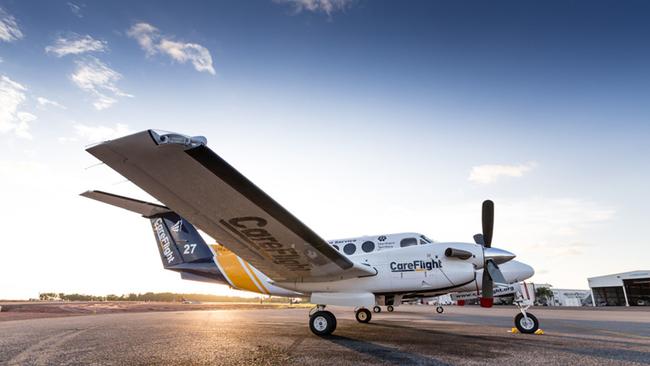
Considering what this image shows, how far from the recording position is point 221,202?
18.0 feet

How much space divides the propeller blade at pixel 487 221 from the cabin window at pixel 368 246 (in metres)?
4.53

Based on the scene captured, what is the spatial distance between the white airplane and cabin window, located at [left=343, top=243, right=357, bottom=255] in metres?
0.04

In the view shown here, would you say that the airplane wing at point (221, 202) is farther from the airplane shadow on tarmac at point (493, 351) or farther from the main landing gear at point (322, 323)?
the airplane shadow on tarmac at point (493, 351)

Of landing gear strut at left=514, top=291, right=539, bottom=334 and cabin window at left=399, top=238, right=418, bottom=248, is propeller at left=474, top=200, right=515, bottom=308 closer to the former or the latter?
landing gear strut at left=514, top=291, right=539, bottom=334

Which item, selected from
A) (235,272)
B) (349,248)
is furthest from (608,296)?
(235,272)

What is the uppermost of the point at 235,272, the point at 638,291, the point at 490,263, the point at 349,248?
the point at 349,248

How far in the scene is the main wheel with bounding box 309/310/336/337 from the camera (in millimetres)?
7914

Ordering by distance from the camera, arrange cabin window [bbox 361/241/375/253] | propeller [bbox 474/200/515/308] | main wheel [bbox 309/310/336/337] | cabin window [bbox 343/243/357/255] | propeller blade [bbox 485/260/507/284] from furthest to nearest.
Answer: cabin window [bbox 343/243/357/255]
cabin window [bbox 361/241/375/253]
propeller [bbox 474/200/515/308]
propeller blade [bbox 485/260/507/284]
main wheel [bbox 309/310/336/337]

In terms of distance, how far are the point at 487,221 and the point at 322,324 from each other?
5306 millimetres

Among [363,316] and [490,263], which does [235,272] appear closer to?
Answer: [363,316]

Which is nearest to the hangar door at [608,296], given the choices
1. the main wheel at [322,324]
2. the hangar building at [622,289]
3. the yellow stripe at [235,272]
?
the hangar building at [622,289]

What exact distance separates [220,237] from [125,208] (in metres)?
3.96

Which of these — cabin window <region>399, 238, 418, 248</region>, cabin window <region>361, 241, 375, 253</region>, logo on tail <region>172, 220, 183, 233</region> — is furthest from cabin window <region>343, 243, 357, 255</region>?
logo on tail <region>172, 220, 183, 233</region>

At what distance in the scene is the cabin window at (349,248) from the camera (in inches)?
503
